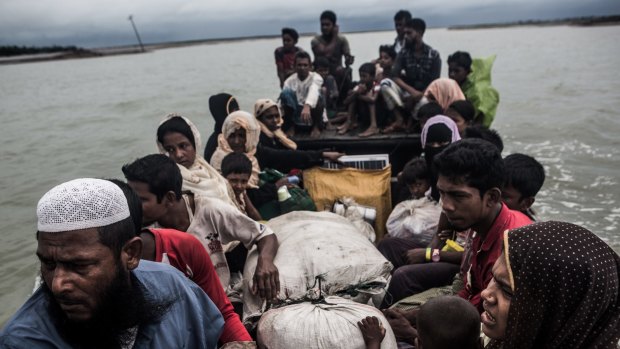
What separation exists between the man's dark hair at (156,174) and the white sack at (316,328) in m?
0.71

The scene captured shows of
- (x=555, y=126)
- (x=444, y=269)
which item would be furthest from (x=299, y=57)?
(x=555, y=126)

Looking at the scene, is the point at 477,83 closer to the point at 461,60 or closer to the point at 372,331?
the point at 461,60

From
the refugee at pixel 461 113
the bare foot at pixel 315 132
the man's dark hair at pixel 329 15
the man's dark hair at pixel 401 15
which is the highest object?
the man's dark hair at pixel 329 15

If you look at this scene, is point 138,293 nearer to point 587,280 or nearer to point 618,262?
point 587,280

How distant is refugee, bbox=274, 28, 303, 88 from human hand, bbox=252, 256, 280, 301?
5170 mm

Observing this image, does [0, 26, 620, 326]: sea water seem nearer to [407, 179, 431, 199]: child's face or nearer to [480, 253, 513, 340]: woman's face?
[407, 179, 431, 199]: child's face

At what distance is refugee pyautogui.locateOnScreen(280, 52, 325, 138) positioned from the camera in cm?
566

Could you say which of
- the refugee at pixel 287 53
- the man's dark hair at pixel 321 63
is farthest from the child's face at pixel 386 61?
the refugee at pixel 287 53

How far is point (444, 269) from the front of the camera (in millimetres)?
2738

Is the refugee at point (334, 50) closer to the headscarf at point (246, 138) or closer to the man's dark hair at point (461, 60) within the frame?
the man's dark hair at point (461, 60)

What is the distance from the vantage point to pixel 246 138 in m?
4.04

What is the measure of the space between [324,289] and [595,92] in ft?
58.1

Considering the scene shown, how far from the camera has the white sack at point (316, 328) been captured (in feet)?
6.19

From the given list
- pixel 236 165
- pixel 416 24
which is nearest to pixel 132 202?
pixel 236 165
